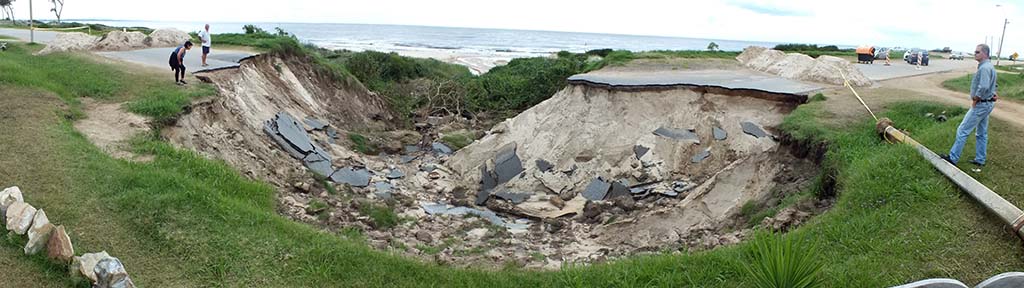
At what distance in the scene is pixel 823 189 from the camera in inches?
366

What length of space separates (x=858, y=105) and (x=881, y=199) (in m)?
6.60

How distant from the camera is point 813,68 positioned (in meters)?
17.5

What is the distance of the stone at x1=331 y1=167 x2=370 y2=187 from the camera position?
1298 centimetres

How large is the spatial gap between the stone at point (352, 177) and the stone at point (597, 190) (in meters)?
4.78

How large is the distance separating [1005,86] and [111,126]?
65.7 feet

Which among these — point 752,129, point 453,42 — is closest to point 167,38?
point 752,129

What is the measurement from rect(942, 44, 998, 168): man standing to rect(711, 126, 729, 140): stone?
540cm

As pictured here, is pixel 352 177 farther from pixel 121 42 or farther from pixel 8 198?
pixel 121 42

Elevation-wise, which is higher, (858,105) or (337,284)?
(858,105)

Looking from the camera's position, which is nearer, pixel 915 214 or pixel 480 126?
pixel 915 214

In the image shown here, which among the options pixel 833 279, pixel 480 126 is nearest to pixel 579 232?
pixel 833 279

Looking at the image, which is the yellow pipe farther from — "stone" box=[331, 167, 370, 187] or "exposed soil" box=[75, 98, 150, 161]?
"exposed soil" box=[75, 98, 150, 161]

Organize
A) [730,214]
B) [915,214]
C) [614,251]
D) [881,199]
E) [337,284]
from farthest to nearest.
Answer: [730,214] < [614,251] < [881,199] < [915,214] < [337,284]

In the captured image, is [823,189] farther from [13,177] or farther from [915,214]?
[13,177]
